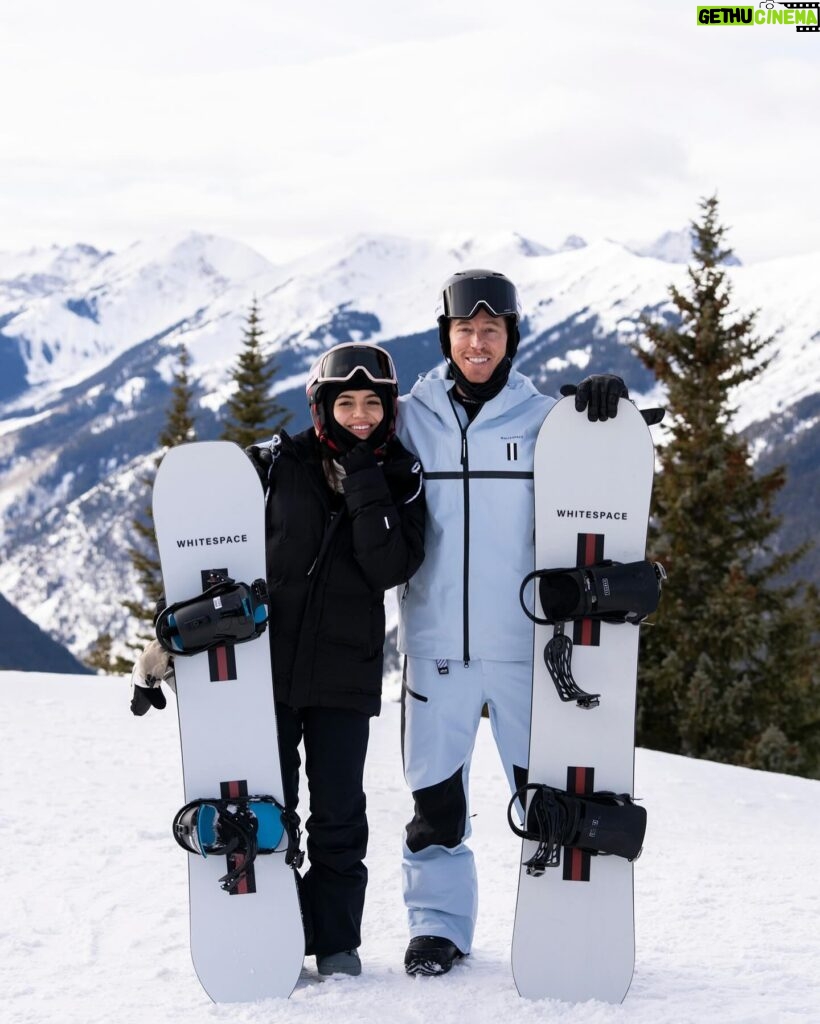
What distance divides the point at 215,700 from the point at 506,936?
4.89ft

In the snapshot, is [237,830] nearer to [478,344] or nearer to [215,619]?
[215,619]

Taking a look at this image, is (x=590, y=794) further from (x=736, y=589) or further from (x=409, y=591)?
(x=736, y=589)

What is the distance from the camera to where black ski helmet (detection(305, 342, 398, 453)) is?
3.35 metres

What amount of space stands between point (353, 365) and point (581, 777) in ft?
4.79

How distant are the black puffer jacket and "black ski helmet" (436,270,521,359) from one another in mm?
541

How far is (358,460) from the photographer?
322 cm

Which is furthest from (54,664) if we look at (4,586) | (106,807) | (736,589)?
(4,586)

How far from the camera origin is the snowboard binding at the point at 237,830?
320cm

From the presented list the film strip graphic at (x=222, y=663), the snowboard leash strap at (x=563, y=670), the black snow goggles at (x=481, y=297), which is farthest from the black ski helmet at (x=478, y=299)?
the film strip graphic at (x=222, y=663)

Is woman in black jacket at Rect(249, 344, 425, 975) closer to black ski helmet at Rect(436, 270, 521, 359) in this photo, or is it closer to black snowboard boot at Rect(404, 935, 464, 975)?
black snowboard boot at Rect(404, 935, 464, 975)

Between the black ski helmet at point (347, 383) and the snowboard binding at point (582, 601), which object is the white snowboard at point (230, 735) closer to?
the black ski helmet at point (347, 383)

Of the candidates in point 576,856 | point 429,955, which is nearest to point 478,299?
point 576,856

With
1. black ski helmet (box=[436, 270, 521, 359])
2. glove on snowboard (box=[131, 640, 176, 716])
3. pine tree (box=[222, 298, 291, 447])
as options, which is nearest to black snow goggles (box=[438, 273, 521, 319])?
black ski helmet (box=[436, 270, 521, 359])

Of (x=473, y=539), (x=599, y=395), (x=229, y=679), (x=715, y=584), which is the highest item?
(x=599, y=395)
